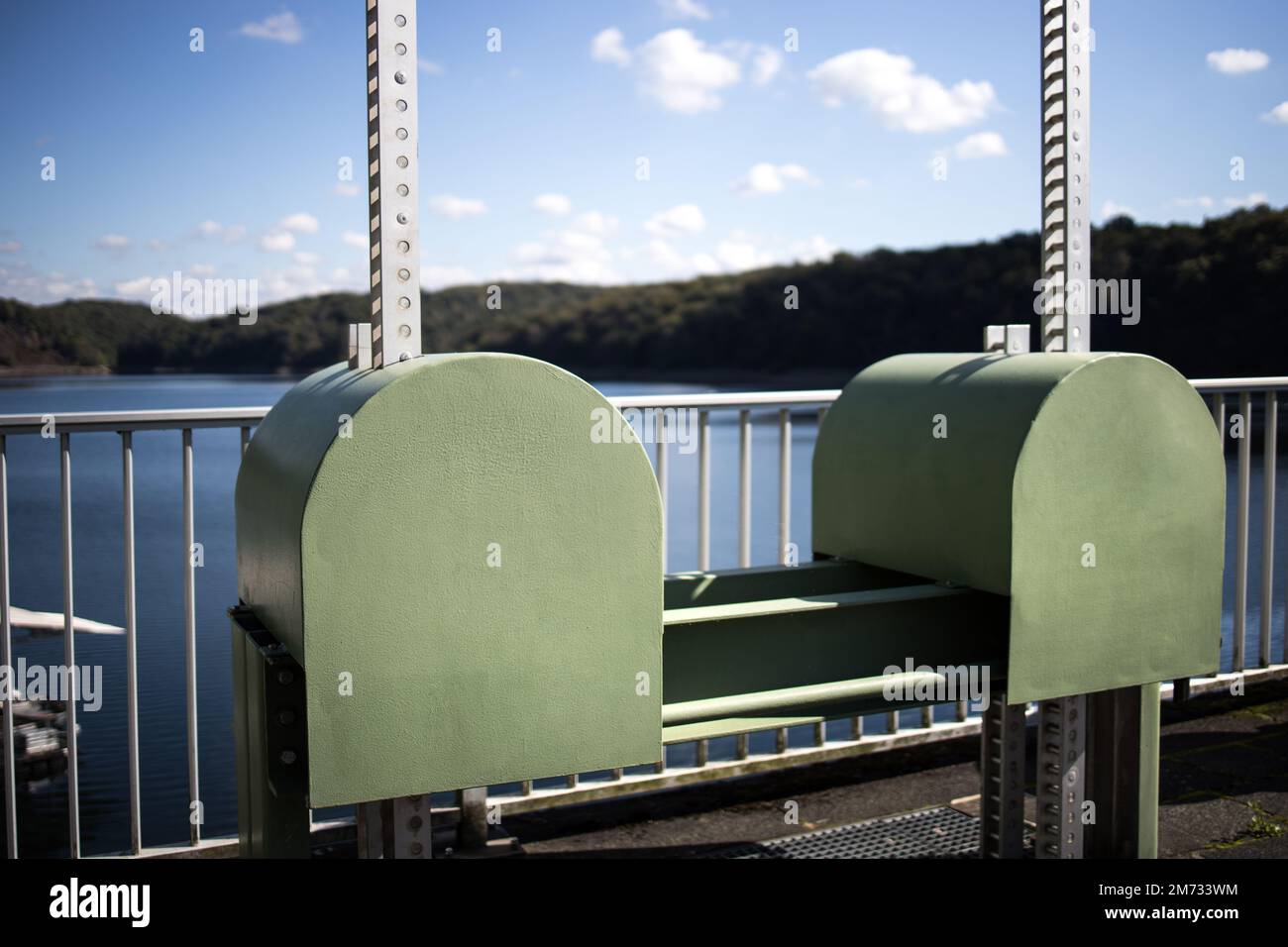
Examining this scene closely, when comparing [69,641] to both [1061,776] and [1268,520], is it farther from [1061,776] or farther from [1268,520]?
[1268,520]

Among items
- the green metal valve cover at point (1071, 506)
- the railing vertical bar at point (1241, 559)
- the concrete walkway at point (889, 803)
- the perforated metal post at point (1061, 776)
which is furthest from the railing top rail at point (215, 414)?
the railing vertical bar at point (1241, 559)

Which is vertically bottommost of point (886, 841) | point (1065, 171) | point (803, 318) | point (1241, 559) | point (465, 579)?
point (886, 841)

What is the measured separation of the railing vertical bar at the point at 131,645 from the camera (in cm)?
276

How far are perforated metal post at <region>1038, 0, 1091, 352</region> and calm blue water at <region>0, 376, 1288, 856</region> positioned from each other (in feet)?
3.66

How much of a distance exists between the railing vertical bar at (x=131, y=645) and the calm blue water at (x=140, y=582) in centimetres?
5

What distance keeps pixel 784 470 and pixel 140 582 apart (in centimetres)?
204

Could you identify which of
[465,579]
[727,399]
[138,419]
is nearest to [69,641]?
[138,419]

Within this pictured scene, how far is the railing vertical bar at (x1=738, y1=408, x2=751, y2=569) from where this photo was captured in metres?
3.40

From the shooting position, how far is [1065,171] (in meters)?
2.41

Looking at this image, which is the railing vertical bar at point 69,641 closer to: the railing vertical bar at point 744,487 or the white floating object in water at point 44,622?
the white floating object in water at point 44,622

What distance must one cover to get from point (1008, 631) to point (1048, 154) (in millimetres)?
1098

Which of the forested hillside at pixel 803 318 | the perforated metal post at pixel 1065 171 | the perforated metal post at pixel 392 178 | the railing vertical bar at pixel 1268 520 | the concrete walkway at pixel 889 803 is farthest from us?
the railing vertical bar at pixel 1268 520

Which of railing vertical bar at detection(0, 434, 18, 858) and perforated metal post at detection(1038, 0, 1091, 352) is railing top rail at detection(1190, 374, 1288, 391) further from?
railing vertical bar at detection(0, 434, 18, 858)
